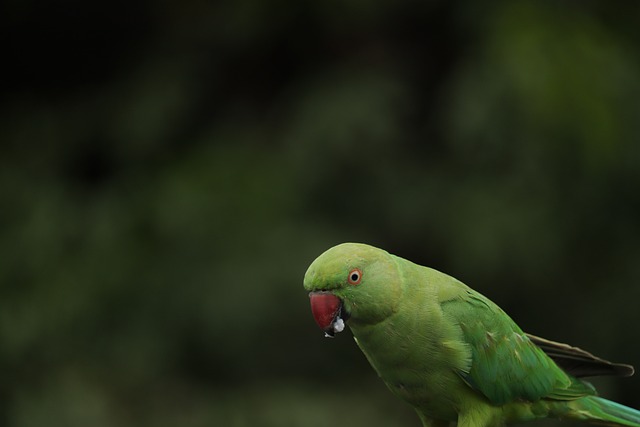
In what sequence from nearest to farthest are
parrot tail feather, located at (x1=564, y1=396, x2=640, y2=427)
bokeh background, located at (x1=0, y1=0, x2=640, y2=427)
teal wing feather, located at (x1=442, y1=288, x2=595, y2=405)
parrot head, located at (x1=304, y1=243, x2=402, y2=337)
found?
1. parrot head, located at (x1=304, y1=243, x2=402, y2=337)
2. teal wing feather, located at (x1=442, y1=288, x2=595, y2=405)
3. parrot tail feather, located at (x1=564, y1=396, x2=640, y2=427)
4. bokeh background, located at (x1=0, y1=0, x2=640, y2=427)

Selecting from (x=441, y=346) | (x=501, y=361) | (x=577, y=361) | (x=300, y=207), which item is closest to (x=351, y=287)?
(x=441, y=346)

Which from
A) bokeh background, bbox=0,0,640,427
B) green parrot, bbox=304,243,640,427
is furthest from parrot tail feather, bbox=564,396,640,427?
bokeh background, bbox=0,0,640,427

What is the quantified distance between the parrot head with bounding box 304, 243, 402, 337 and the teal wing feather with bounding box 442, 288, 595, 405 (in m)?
0.21

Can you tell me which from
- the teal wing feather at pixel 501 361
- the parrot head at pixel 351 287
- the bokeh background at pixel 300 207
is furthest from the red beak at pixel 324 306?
the bokeh background at pixel 300 207

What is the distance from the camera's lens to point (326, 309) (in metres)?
2.38

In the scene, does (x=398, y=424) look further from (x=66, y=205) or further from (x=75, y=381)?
(x=66, y=205)

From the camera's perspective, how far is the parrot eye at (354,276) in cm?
239

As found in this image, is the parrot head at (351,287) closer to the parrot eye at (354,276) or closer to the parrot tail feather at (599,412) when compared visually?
the parrot eye at (354,276)

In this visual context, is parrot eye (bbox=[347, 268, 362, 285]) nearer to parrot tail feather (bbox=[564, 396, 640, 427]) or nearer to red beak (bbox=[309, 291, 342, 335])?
red beak (bbox=[309, 291, 342, 335])

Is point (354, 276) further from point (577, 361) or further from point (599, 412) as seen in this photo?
point (599, 412)

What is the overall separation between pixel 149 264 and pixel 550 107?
244cm

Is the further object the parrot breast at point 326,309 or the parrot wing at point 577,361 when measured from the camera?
the parrot wing at point 577,361

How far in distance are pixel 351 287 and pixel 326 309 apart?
0.09 meters

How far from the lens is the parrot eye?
2389mm
